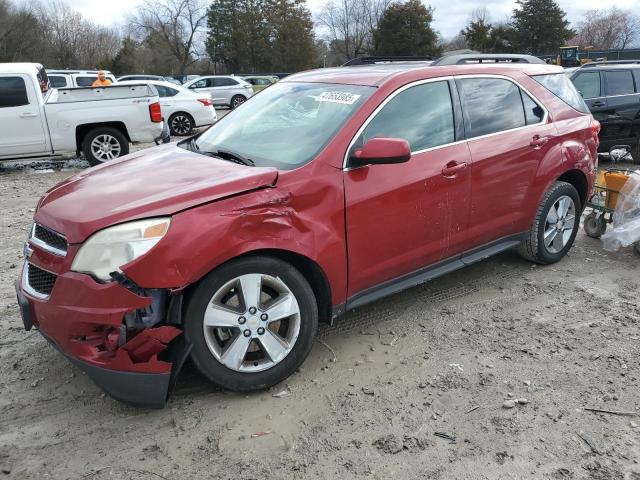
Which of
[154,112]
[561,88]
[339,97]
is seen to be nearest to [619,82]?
[561,88]

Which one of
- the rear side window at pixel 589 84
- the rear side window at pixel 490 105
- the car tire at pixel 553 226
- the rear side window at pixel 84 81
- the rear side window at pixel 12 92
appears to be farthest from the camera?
the rear side window at pixel 84 81

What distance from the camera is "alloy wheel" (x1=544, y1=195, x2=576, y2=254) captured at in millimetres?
4730

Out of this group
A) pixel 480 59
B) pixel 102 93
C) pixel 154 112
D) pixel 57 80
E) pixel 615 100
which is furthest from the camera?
pixel 57 80

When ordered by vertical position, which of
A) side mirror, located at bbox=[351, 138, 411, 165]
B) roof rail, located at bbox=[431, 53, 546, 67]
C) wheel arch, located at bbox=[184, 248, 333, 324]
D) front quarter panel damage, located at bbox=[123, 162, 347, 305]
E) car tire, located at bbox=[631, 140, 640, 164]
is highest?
roof rail, located at bbox=[431, 53, 546, 67]

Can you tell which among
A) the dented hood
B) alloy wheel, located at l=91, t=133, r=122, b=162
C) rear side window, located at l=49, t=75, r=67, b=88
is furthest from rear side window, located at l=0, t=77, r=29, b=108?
rear side window, located at l=49, t=75, r=67, b=88

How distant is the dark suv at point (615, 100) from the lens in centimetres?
955

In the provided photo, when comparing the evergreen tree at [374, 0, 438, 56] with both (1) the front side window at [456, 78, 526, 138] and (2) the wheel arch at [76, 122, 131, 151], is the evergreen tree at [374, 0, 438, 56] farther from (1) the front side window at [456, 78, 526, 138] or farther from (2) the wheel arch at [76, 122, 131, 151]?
(1) the front side window at [456, 78, 526, 138]

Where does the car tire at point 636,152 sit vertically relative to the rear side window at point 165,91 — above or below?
below

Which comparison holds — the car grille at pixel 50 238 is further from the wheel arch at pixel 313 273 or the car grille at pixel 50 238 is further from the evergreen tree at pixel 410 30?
the evergreen tree at pixel 410 30

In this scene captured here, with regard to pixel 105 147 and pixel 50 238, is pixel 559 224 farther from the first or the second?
pixel 105 147

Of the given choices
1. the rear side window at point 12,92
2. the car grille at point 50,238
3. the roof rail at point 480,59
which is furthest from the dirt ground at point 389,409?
the rear side window at point 12,92

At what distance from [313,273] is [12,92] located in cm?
861

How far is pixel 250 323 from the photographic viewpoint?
2.96 metres

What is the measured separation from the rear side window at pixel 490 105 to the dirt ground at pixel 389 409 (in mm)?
1337
